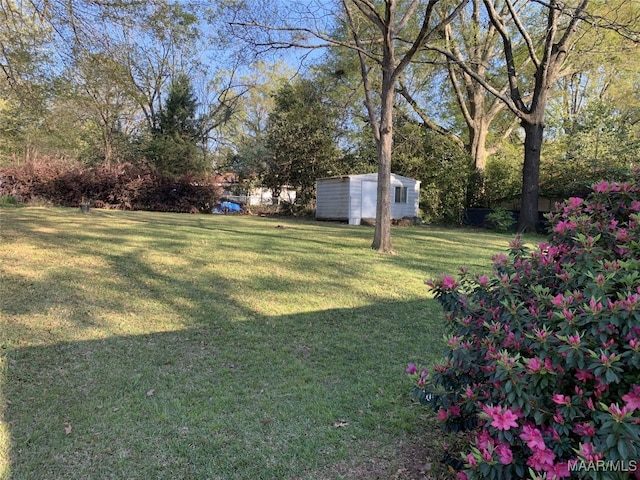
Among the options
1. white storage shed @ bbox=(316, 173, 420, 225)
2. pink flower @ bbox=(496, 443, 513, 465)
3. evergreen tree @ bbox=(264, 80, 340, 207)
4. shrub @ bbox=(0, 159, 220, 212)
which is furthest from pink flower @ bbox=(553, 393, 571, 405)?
shrub @ bbox=(0, 159, 220, 212)

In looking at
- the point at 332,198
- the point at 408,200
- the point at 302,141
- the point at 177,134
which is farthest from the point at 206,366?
the point at 177,134

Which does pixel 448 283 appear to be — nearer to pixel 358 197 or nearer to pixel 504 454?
pixel 504 454

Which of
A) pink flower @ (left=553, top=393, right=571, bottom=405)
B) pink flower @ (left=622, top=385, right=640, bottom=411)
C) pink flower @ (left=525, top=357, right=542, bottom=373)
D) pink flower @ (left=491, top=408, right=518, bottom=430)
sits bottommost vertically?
pink flower @ (left=491, top=408, right=518, bottom=430)

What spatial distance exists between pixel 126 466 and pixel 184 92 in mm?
26749

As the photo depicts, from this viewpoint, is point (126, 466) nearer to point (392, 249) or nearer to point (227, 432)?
point (227, 432)

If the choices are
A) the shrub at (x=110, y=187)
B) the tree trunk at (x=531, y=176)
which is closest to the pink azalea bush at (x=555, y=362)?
the tree trunk at (x=531, y=176)

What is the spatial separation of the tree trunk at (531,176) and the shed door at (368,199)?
5911mm

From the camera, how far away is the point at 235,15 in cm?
842

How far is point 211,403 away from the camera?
2746 mm

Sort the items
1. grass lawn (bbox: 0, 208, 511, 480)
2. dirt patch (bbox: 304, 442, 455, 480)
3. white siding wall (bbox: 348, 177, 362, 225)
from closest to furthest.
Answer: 1. dirt patch (bbox: 304, 442, 455, 480)
2. grass lawn (bbox: 0, 208, 511, 480)
3. white siding wall (bbox: 348, 177, 362, 225)

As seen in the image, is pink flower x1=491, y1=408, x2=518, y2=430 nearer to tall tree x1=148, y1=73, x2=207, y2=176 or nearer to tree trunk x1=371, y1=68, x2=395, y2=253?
tree trunk x1=371, y1=68, x2=395, y2=253

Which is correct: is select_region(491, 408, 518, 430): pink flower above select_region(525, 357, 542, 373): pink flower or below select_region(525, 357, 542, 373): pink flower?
below

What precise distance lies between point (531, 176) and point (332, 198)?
316 inches

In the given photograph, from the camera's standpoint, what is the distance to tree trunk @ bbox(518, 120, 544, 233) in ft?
48.5
